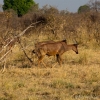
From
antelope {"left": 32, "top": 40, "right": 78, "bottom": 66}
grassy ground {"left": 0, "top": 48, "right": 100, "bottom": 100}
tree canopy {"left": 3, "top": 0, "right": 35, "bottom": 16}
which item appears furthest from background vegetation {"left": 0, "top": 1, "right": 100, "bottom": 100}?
tree canopy {"left": 3, "top": 0, "right": 35, "bottom": 16}

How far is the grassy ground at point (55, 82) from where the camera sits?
8492 millimetres

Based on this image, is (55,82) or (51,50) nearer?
(55,82)

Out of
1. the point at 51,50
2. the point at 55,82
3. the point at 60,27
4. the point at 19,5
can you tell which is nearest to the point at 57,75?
the point at 55,82

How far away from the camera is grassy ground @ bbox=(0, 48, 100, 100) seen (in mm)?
8492

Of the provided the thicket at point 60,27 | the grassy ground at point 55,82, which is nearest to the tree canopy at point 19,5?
the thicket at point 60,27

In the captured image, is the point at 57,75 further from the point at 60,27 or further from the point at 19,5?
the point at 19,5

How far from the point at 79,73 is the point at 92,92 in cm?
258

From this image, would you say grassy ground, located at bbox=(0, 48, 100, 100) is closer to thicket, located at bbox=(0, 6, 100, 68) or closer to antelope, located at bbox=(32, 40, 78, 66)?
antelope, located at bbox=(32, 40, 78, 66)

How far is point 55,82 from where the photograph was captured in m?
9.73

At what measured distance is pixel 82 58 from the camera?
539 inches

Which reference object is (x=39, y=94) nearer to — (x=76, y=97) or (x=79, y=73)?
(x=76, y=97)

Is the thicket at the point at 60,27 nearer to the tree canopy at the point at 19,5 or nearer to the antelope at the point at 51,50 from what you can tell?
the antelope at the point at 51,50

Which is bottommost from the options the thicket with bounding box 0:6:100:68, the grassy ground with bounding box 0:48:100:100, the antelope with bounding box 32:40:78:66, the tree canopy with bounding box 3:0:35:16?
the grassy ground with bounding box 0:48:100:100

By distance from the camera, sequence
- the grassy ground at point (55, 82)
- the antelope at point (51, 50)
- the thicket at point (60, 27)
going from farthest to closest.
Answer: the thicket at point (60, 27)
the antelope at point (51, 50)
the grassy ground at point (55, 82)
